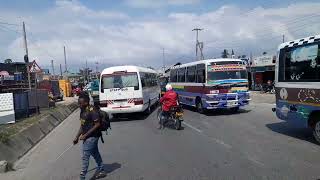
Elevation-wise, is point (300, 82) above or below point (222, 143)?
above

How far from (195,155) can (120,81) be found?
35.6 ft

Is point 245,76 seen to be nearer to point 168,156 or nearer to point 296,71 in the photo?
point 296,71

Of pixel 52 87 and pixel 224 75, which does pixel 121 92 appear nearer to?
pixel 224 75

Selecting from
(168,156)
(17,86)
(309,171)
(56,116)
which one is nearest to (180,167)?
(168,156)

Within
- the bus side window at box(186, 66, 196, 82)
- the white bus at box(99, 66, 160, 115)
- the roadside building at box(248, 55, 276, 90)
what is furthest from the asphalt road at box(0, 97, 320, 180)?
the roadside building at box(248, 55, 276, 90)

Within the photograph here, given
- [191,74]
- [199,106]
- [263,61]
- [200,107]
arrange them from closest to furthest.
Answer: [200,107] < [199,106] < [191,74] < [263,61]

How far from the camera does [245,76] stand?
20.5 meters

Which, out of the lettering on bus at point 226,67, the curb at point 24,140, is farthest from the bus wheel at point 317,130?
the lettering on bus at point 226,67

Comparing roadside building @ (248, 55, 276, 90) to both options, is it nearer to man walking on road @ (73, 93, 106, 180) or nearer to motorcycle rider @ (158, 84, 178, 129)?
motorcycle rider @ (158, 84, 178, 129)

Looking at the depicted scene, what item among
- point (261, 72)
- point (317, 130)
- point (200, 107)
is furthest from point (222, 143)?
point (261, 72)

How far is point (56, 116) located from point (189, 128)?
976 centimetres

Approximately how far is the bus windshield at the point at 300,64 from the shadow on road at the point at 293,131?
1602mm

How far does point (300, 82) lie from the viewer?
11516 mm

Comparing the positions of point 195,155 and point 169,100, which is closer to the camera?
point 195,155
